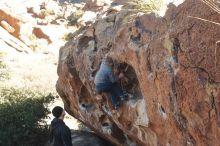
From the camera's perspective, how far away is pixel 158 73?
6.74m

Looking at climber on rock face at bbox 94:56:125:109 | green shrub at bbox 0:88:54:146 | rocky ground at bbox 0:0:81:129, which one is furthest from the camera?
rocky ground at bbox 0:0:81:129

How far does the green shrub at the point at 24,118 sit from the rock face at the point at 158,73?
254 centimetres

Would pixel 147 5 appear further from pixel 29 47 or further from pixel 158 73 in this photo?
pixel 29 47

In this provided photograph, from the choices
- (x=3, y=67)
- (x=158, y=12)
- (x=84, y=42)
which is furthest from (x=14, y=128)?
(x=3, y=67)

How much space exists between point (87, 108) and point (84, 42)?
153 centimetres

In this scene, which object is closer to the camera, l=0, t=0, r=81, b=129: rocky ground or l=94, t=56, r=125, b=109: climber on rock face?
l=94, t=56, r=125, b=109: climber on rock face

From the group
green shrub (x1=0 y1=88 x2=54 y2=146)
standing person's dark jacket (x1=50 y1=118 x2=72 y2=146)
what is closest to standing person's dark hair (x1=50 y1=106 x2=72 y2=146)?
standing person's dark jacket (x1=50 y1=118 x2=72 y2=146)

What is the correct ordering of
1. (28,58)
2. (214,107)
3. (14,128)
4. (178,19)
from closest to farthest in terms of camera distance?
(214,107) → (178,19) → (14,128) → (28,58)

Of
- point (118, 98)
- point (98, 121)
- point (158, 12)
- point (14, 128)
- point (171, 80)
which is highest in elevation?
point (158, 12)

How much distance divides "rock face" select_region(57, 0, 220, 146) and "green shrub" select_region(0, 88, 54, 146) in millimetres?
2538

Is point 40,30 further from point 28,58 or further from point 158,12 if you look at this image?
point 158,12

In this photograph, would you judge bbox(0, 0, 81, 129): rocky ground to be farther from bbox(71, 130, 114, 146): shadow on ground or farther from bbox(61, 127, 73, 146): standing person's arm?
bbox(61, 127, 73, 146): standing person's arm

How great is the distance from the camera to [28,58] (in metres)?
30.1

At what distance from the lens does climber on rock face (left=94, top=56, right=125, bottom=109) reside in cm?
859
